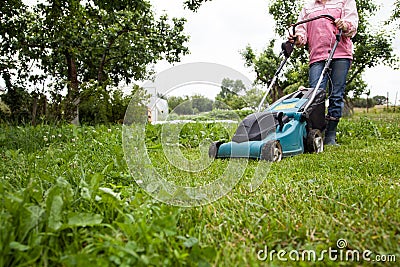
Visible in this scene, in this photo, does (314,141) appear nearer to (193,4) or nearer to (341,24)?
(341,24)

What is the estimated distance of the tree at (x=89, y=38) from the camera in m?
7.37

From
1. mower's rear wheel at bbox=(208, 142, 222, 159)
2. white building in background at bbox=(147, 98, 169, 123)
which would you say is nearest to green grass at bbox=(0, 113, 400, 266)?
white building in background at bbox=(147, 98, 169, 123)

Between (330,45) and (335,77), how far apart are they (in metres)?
0.37

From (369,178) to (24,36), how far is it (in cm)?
870

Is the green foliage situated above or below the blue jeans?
below

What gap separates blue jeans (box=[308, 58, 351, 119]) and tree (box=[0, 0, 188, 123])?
438 cm

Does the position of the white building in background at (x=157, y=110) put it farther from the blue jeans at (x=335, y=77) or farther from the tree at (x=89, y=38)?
the tree at (x=89, y=38)

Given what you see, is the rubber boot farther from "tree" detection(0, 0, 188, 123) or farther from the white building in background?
"tree" detection(0, 0, 188, 123)

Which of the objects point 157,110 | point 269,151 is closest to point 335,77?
point 269,151

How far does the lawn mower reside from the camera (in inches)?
112

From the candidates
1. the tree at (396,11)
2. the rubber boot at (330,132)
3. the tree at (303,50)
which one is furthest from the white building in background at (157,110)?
the tree at (303,50)

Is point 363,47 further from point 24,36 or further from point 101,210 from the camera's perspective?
point 101,210

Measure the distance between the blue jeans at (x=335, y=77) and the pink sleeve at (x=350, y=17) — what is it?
335mm

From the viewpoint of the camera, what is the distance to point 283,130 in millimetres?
3154
